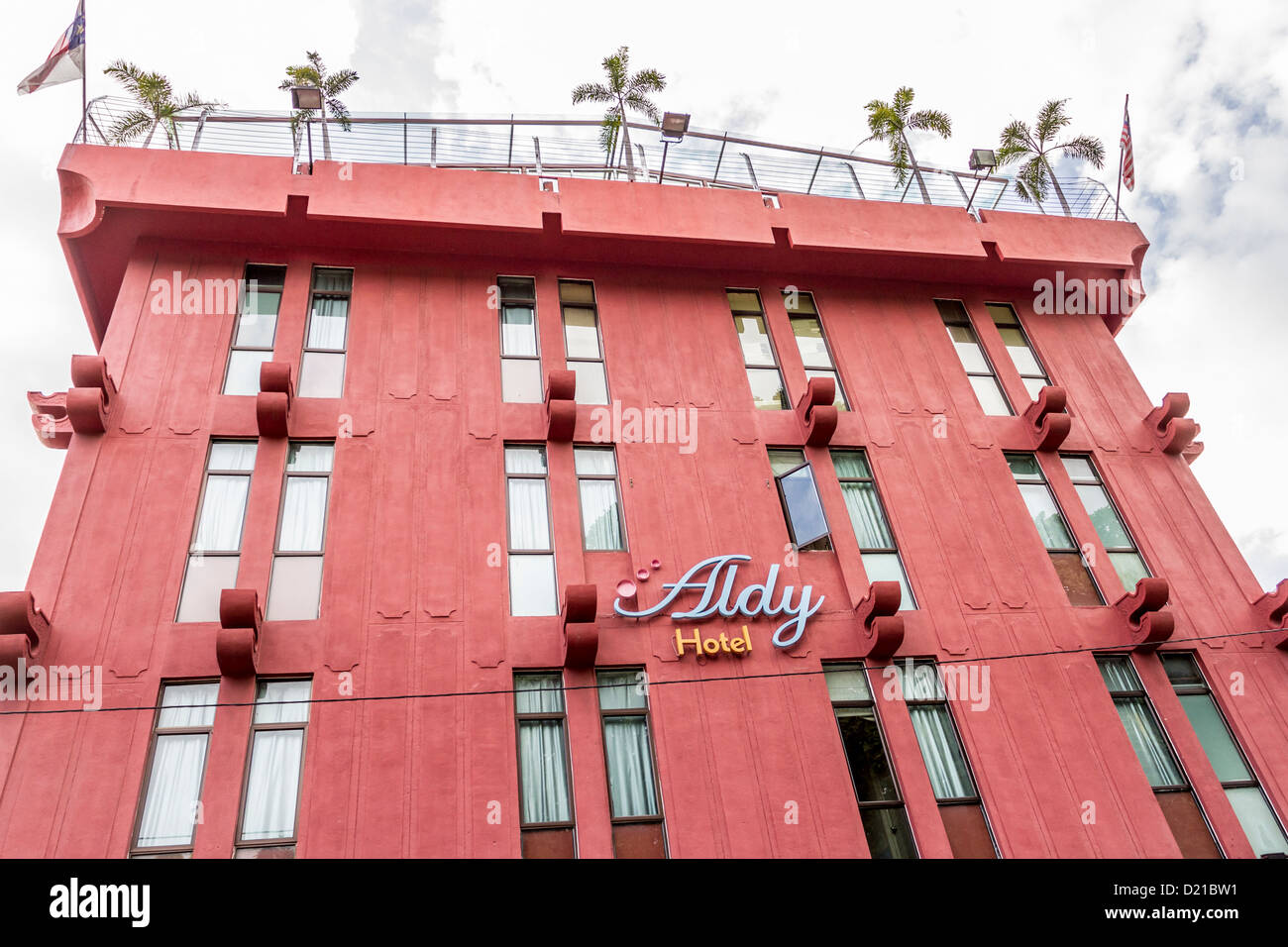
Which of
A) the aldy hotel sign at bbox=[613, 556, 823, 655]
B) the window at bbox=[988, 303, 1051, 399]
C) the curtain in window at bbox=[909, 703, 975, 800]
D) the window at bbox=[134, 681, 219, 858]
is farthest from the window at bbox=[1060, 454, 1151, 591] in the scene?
the window at bbox=[134, 681, 219, 858]

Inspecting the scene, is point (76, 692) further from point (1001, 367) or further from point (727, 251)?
point (1001, 367)

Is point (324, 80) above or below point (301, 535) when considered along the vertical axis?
above

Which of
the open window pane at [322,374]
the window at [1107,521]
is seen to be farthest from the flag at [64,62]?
the window at [1107,521]

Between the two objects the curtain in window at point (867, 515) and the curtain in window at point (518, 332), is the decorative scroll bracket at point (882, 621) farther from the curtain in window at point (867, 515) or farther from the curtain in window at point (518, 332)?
the curtain in window at point (518, 332)

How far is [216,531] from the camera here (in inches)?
595

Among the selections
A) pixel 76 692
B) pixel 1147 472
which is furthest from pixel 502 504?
pixel 1147 472

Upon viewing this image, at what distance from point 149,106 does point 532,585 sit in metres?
16.4

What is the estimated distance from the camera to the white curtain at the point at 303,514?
15211 mm

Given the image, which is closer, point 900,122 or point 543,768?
point 543,768

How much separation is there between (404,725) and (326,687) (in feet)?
4.28

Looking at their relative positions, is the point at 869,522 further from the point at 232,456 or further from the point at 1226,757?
the point at 232,456

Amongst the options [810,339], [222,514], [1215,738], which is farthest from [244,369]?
[1215,738]

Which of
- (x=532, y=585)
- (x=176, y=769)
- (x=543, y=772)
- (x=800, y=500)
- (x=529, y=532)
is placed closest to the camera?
(x=176, y=769)

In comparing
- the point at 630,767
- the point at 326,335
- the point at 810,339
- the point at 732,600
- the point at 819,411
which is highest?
the point at 810,339
